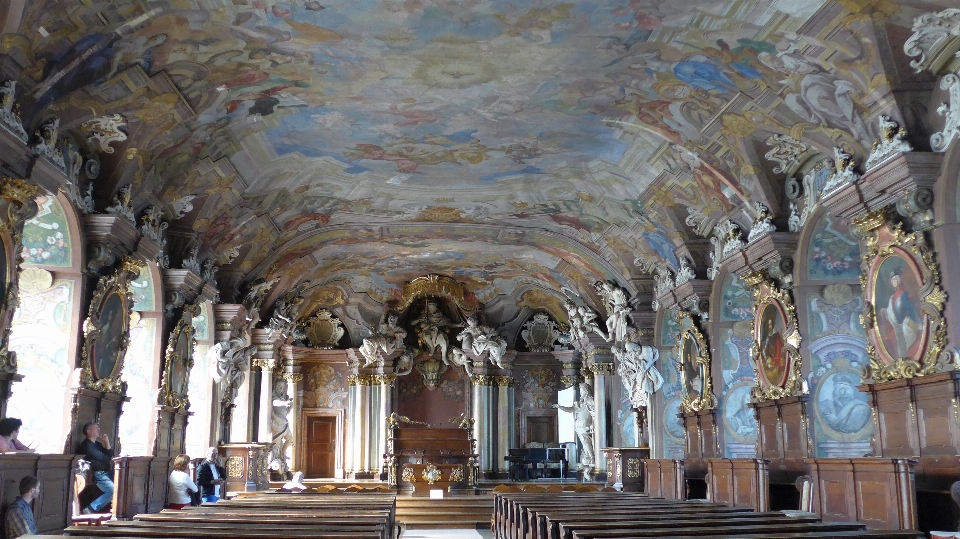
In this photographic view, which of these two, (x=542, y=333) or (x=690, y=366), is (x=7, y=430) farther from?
(x=542, y=333)

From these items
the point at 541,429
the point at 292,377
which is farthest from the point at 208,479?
the point at 541,429

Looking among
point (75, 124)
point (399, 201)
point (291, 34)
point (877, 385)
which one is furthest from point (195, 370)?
point (877, 385)

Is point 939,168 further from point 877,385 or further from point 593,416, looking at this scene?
point 593,416

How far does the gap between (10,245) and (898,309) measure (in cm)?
1039

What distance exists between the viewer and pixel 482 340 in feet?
91.8

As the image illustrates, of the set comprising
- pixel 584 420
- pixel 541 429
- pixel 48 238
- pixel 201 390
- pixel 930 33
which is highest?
pixel 930 33

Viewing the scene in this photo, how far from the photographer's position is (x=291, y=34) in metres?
11.0

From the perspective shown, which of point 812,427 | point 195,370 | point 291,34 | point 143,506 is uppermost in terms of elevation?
point 291,34

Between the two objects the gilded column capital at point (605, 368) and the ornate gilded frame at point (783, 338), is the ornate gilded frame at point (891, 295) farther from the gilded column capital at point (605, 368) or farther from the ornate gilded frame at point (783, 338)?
the gilded column capital at point (605, 368)

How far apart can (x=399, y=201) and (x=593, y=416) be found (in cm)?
979

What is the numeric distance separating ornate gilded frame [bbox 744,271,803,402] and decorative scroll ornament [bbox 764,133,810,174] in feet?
5.99

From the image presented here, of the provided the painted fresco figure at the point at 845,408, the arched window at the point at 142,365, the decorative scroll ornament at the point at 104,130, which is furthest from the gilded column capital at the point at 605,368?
the decorative scroll ornament at the point at 104,130

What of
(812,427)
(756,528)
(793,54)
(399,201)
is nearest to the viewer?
(756,528)

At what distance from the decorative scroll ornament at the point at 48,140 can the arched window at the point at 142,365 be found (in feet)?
15.5
